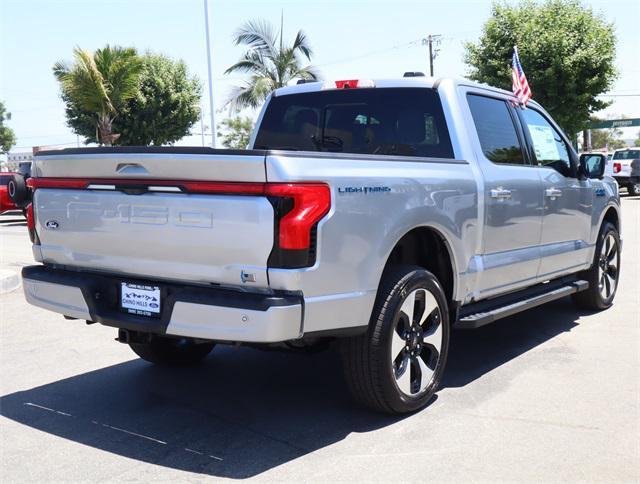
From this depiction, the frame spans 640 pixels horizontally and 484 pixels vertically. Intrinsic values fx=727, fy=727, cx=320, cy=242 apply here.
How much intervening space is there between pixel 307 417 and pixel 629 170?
24678 millimetres

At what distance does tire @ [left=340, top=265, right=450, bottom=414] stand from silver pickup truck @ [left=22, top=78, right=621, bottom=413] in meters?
0.01

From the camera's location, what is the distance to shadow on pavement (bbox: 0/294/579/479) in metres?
3.71

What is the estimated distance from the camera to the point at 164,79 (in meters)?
38.1

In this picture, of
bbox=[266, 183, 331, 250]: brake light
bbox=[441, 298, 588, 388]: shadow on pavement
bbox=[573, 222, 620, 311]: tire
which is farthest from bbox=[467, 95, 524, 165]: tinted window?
bbox=[266, 183, 331, 250]: brake light

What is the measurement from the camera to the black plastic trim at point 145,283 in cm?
340

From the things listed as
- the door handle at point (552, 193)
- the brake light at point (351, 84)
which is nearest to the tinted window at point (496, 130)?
the door handle at point (552, 193)

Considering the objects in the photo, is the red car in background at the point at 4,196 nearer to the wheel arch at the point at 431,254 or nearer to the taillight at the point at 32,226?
the taillight at the point at 32,226

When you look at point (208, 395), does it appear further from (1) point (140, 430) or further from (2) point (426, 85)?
(2) point (426, 85)

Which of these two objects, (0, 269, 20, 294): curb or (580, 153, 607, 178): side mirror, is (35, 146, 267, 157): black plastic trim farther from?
(0, 269, 20, 294): curb

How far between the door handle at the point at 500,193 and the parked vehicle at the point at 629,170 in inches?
895

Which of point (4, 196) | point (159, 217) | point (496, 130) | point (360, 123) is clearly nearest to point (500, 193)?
point (496, 130)

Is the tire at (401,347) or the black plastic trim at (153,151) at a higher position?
the black plastic trim at (153,151)

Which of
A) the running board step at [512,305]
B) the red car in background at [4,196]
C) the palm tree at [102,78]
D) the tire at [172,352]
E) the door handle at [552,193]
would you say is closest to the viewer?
the running board step at [512,305]

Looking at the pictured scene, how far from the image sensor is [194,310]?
3.50 meters
